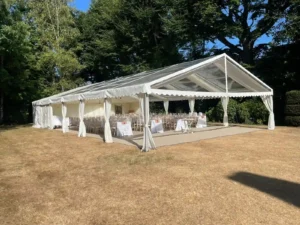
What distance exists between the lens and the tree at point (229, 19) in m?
15.1

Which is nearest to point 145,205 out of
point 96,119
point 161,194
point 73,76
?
point 161,194

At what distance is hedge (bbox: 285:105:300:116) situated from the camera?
40.8 feet

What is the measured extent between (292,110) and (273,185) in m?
9.77

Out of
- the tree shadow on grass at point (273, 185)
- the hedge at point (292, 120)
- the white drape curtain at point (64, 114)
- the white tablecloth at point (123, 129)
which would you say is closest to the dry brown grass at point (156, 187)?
the tree shadow on grass at point (273, 185)

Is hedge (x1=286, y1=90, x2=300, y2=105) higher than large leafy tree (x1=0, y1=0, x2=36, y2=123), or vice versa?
large leafy tree (x1=0, y1=0, x2=36, y2=123)

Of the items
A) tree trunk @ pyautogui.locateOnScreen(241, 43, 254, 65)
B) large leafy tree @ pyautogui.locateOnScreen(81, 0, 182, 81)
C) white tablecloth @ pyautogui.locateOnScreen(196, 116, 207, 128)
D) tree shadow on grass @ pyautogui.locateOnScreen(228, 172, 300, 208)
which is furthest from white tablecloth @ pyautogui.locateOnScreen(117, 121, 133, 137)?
tree trunk @ pyautogui.locateOnScreen(241, 43, 254, 65)

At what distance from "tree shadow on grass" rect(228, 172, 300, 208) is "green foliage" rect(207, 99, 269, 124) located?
10.2 meters

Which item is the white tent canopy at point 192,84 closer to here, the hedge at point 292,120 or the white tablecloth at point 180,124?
the white tablecloth at point 180,124

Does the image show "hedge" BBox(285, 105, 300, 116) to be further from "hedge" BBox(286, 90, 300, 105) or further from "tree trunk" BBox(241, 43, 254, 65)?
"tree trunk" BBox(241, 43, 254, 65)

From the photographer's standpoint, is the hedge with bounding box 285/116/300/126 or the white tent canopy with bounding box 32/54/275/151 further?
the hedge with bounding box 285/116/300/126

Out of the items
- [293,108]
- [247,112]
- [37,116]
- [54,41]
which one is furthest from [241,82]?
[54,41]

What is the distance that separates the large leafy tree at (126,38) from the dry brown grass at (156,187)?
44.3 feet

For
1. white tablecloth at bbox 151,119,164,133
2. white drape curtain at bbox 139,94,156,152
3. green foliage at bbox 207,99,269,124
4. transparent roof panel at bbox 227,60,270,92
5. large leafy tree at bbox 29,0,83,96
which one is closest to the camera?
white drape curtain at bbox 139,94,156,152

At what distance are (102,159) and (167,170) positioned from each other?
1956mm
